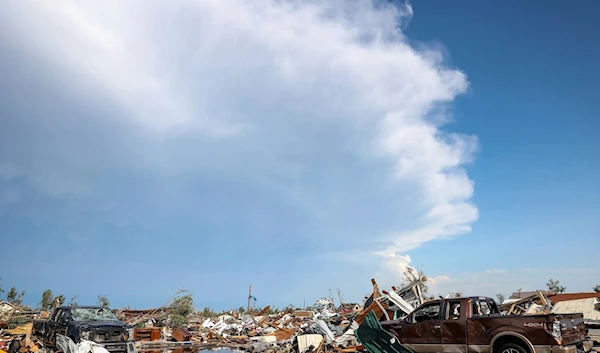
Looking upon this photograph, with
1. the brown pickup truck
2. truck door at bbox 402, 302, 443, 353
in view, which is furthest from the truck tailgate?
truck door at bbox 402, 302, 443, 353

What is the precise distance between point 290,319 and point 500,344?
23.0 meters

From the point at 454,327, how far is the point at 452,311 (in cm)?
42

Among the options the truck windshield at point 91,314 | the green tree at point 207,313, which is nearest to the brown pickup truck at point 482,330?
the truck windshield at point 91,314

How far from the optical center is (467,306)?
10391mm

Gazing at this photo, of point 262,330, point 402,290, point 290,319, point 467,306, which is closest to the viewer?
point 467,306

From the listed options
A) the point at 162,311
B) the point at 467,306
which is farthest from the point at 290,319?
the point at 467,306

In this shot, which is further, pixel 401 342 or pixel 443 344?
pixel 401 342

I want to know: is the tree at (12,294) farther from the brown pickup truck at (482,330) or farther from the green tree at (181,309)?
the brown pickup truck at (482,330)

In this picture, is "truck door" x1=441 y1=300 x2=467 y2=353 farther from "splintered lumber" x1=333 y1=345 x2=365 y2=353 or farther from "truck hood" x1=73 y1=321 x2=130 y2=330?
"truck hood" x1=73 y1=321 x2=130 y2=330

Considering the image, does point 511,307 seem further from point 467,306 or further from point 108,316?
point 108,316

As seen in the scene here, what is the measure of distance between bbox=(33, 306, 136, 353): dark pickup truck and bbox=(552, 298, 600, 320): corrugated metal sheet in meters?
17.6

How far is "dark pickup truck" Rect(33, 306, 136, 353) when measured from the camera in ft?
42.1

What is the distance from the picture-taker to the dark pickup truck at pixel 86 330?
12.8m

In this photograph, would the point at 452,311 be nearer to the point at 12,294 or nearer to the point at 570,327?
the point at 570,327
